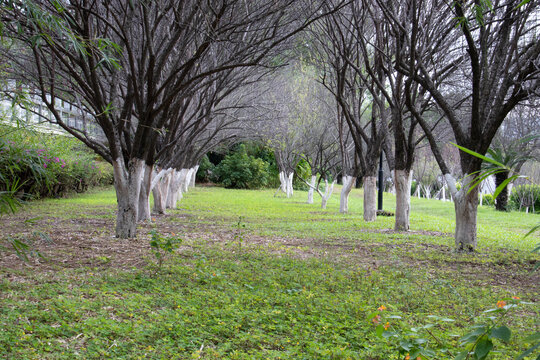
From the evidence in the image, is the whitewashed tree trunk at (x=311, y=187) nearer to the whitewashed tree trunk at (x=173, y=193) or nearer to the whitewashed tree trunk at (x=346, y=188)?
the whitewashed tree trunk at (x=346, y=188)

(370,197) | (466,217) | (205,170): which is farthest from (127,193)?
(205,170)

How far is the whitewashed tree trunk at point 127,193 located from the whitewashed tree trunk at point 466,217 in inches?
233

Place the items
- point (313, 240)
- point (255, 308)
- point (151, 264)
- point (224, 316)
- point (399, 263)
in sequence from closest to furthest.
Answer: point (224, 316) → point (255, 308) → point (151, 264) → point (399, 263) → point (313, 240)

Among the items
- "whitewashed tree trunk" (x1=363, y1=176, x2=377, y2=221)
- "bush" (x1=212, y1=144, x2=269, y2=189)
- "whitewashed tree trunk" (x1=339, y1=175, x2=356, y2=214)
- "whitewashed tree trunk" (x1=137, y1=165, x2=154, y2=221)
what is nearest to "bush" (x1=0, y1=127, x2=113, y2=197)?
"whitewashed tree trunk" (x1=137, y1=165, x2=154, y2=221)

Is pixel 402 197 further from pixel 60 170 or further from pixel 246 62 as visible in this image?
pixel 60 170

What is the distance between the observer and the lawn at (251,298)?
310 centimetres

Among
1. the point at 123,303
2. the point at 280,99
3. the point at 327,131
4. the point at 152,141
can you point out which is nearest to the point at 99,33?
the point at 152,141

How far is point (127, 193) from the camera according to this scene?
770 cm

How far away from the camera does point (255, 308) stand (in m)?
4.17

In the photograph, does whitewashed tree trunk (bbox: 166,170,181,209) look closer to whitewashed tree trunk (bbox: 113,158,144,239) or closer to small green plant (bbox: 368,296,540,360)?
whitewashed tree trunk (bbox: 113,158,144,239)

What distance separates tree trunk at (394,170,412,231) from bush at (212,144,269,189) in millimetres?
27540

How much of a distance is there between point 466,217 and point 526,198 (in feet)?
68.0

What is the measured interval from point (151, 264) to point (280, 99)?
14731 millimetres

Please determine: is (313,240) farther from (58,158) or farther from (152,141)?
(58,158)
